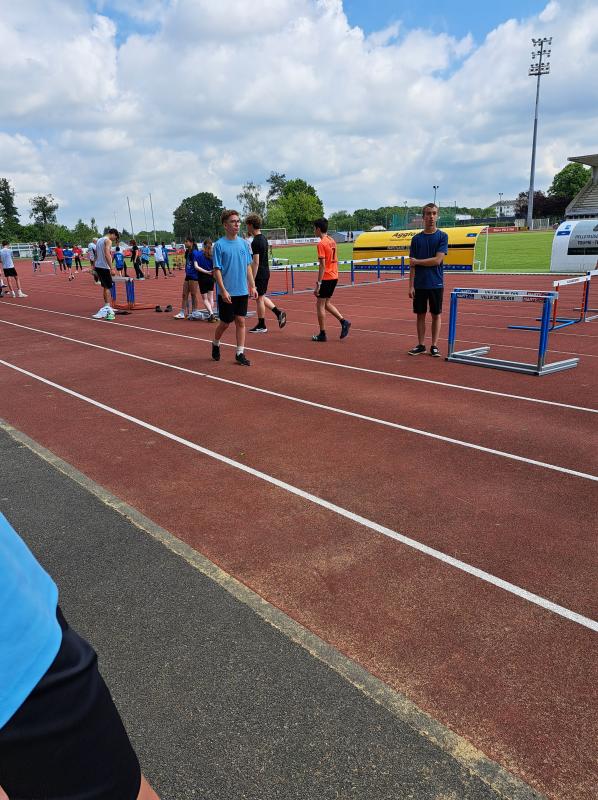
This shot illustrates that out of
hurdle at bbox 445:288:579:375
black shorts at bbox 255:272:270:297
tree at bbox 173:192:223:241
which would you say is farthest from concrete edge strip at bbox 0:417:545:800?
Answer: tree at bbox 173:192:223:241

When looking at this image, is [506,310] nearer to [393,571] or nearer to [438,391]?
[438,391]

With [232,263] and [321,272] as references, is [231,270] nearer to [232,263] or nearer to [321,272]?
[232,263]

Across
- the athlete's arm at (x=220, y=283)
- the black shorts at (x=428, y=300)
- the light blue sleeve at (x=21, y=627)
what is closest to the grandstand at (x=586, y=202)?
the black shorts at (x=428, y=300)

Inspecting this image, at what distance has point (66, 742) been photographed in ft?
3.50

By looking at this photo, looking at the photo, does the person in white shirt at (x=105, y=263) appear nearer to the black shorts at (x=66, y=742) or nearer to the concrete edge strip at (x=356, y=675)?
the concrete edge strip at (x=356, y=675)

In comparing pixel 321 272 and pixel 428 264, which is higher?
pixel 428 264

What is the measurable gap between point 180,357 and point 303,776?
8227mm

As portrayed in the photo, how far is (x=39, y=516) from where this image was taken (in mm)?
4145

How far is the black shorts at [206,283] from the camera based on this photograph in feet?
42.9

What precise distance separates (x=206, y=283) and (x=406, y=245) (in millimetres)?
15968

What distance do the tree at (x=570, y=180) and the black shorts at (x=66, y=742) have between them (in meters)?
125


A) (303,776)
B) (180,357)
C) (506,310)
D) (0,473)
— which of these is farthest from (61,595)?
(506,310)

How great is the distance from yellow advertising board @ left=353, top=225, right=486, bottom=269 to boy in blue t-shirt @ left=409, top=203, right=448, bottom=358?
1352 cm

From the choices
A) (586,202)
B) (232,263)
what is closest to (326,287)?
(232,263)
